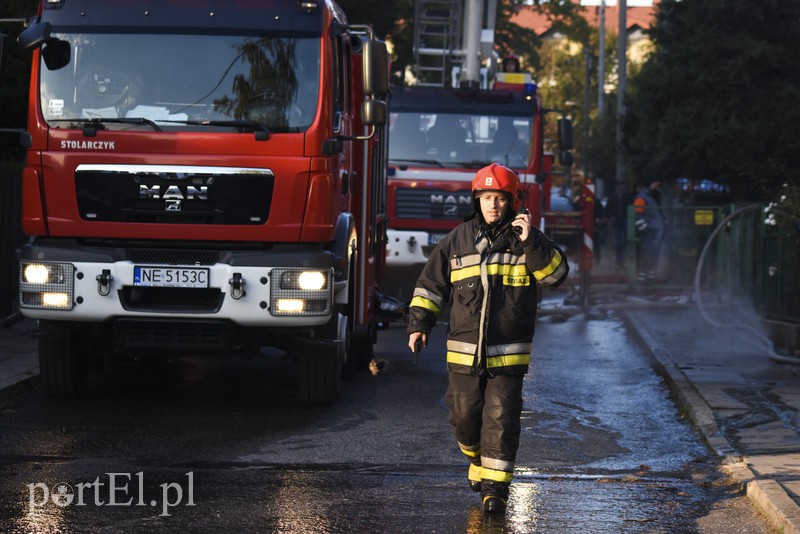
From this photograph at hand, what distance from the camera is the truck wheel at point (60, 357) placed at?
33.0ft

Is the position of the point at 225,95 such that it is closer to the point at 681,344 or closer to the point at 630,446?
the point at 630,446

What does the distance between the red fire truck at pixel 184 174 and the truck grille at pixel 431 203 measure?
7341mm

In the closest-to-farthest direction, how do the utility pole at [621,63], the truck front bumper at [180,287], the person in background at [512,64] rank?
the truck front bumper at [180,287] → the person in background at [512,64] → the utility pole at [621,63]

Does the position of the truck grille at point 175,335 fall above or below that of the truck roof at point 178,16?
below

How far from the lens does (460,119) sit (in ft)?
57.8

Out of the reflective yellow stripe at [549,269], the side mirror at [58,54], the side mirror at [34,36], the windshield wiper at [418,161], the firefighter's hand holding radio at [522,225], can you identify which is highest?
the side mirror at [34,36]

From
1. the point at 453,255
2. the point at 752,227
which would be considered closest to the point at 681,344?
the point at 752,227

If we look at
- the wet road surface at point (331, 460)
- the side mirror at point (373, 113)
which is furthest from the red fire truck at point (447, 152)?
the side mirror at point (373, 113)

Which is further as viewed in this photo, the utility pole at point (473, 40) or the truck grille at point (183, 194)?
the utility pole at point (473, 40)

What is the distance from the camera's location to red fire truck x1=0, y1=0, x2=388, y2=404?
375 inches

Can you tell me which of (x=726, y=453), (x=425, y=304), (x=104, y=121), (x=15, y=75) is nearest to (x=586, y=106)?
(x=15, y=75)

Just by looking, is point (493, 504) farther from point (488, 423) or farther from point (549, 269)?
point (549, 269)

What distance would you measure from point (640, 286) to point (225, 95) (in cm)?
1480

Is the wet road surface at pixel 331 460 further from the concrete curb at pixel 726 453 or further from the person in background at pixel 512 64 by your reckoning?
the person in background at pixel 512 64
